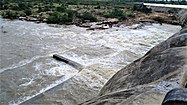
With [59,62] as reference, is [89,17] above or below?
below

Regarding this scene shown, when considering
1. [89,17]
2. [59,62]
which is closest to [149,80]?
[59,62]

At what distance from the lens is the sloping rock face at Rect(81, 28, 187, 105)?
19.8 ft

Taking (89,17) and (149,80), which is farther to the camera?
(89,17)

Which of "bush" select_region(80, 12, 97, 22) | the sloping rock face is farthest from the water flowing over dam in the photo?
"bush" select_region(80, 12, 97, 22)

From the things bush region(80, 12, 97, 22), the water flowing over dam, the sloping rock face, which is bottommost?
bush region(80, 12, 97, 22)

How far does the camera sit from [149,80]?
8.21m

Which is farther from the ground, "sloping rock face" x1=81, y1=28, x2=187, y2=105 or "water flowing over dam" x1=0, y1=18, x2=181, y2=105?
"sloping rock face" x1=81, y1=28, x2=187, y2=105

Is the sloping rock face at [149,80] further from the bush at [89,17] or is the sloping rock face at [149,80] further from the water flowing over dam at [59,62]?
the bush at [89,17]

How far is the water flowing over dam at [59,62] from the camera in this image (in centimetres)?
1084

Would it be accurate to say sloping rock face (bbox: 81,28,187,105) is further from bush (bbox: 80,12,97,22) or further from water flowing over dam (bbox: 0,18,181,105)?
bush (bbox: 80,12,97,22)

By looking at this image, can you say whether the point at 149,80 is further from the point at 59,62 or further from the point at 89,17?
the point at 89,17

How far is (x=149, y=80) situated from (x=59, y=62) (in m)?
7.81

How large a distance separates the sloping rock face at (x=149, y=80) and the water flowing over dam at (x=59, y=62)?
2.16m

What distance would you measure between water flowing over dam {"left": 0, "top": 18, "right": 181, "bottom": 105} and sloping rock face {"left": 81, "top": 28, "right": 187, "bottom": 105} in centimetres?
216
